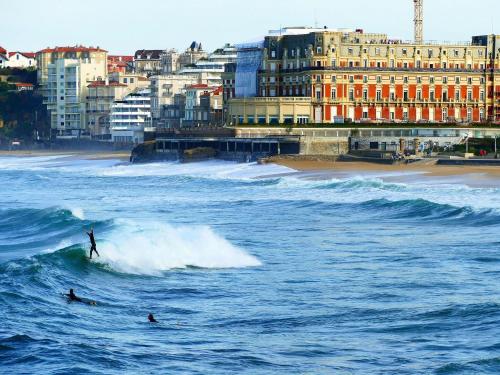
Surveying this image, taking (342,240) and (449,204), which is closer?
(342,240)

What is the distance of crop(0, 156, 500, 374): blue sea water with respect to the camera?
3130 centimetres

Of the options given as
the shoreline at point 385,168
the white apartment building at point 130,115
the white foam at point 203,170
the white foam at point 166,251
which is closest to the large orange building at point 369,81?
the white foam at point 203,170

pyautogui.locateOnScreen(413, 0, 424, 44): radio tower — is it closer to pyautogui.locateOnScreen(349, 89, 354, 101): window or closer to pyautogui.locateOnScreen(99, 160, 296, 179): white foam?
pyautogui.locateOnScreen(349, 89, 354, 101): window

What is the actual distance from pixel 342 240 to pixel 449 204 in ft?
41.4

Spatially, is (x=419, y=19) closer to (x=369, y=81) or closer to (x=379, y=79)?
(x=379, y=79)

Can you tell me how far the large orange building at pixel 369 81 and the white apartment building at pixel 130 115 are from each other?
4838cm

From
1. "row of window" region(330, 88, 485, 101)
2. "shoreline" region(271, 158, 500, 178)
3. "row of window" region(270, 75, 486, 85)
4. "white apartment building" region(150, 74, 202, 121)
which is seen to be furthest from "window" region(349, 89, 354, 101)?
"white apartment building" region(150, 74, 202, 121)

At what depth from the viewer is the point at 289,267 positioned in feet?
148

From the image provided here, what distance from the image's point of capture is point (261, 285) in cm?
4138

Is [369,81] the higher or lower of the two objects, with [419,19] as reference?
lower

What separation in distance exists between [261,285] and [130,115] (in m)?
146

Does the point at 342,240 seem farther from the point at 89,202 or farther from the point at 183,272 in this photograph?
the point at 89,202

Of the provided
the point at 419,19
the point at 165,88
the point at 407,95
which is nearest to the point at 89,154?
the point at 165,88

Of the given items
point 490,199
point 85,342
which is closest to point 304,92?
point 490,199
